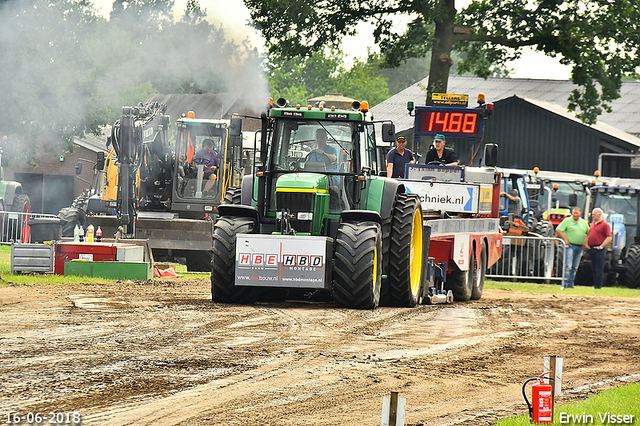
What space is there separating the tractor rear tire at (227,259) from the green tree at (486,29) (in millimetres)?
14238

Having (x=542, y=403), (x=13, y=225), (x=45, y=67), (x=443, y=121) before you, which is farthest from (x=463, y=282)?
(x=45, y=67)

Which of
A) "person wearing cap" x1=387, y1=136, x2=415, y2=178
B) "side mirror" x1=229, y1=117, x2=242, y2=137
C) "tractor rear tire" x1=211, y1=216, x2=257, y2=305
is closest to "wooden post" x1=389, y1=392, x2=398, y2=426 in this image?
"tractor rear tire" x1=211, y1=216, x2=257, y2=305

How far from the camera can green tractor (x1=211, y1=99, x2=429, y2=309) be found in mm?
12359

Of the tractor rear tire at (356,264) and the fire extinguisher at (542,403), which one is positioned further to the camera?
the tractor rear tire at (356,264)

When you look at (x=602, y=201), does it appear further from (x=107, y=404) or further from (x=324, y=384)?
(x=107, y=404)

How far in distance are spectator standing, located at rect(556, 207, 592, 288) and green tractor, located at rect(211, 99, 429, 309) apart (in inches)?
380

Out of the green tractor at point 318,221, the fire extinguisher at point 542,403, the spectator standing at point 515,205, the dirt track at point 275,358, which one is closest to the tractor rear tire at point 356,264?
the green tractor at point 318,221

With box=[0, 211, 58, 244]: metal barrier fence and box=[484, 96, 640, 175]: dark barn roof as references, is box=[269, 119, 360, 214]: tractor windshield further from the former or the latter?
box=[484, 96, 640, 175]: dark barn roof

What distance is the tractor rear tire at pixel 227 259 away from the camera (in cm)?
1274

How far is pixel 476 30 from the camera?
89.8 ft

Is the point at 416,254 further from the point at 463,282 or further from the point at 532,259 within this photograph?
the point at 532,259

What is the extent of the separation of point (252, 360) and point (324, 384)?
108 cm

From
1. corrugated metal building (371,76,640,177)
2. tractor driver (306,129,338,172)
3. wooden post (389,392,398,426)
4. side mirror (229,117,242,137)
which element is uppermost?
corrugated metal building (371,76,640,177)

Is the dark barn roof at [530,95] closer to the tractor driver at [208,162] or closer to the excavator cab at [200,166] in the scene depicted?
the excavator cab at [200,166]
